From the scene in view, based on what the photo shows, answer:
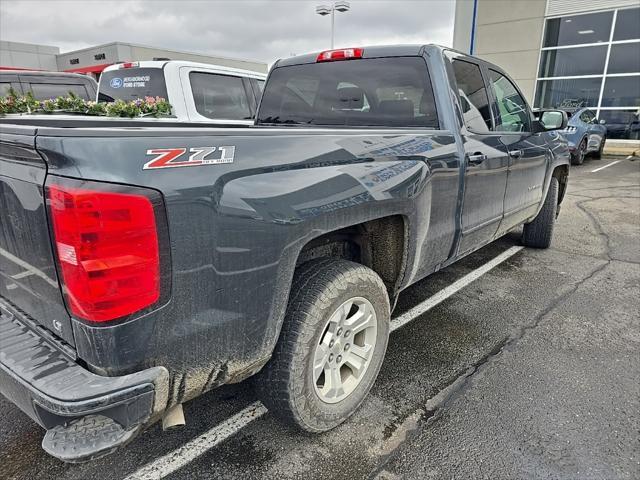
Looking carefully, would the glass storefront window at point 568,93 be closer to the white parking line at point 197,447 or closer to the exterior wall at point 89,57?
the white parking line at point 197,447

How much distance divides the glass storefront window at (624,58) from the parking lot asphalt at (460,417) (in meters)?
14.9

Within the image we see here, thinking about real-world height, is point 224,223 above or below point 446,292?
above

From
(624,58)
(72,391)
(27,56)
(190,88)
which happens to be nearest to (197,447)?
(72,391)

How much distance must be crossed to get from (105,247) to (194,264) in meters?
0.28

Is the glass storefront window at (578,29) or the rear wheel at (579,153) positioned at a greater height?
the glass storefront window at (578,29)

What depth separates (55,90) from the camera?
22.3ft

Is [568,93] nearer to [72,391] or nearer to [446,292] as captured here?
[446,292]

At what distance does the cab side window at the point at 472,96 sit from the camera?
10.2ft

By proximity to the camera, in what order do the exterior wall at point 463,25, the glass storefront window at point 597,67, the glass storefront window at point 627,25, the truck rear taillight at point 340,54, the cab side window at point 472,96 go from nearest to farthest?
the cab side window at point 472,96 → the truck rear taillight at point 340,54 → the glass storefront window at point 627,25 → the glass storefront window at point 597,67 → the exterior wall at point 463,25

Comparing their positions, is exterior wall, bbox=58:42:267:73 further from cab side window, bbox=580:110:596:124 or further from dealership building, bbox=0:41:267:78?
cab side window, bbox=580:110:596:124

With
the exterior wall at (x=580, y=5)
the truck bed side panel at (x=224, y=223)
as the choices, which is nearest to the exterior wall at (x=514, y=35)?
the exterior wall at (x=580, y=5)

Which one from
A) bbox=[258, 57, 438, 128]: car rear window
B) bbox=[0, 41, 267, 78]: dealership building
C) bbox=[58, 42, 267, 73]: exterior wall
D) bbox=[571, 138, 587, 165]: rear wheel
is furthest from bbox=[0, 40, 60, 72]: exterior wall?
bbox=[258, 57, 438, 128]: car rear window

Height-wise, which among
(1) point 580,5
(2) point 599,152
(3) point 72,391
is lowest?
(2) point 599,152

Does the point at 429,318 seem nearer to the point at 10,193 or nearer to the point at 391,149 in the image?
the point at 391,149
